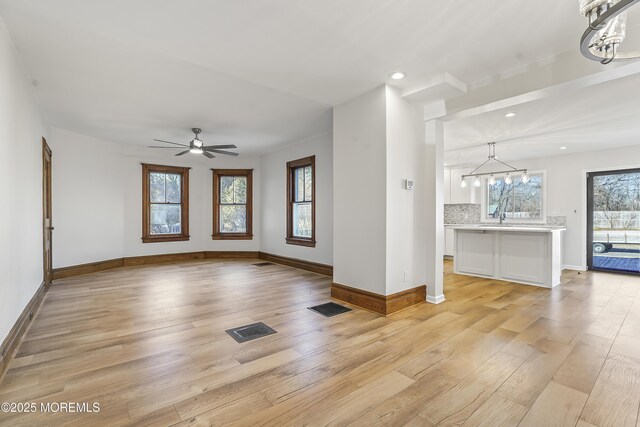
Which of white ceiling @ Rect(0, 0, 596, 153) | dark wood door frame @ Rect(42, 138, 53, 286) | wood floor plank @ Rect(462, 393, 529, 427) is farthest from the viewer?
dark wood door frame @ Rect(42, 138, 53, 286)

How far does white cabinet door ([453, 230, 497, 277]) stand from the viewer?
559cm

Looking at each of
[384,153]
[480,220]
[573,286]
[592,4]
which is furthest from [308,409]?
[480,220]

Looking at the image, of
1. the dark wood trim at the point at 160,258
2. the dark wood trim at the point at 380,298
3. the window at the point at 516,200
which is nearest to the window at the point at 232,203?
the dark wood trim at the point at 160,258

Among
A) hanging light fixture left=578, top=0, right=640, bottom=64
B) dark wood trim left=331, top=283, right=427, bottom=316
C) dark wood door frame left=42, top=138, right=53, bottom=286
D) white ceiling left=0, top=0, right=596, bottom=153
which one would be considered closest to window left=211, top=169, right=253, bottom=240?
dark wood door frame left=42, top=138, right=53, bottom=286

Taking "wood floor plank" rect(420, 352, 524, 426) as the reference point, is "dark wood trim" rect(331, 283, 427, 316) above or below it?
above

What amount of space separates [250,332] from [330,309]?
107cm

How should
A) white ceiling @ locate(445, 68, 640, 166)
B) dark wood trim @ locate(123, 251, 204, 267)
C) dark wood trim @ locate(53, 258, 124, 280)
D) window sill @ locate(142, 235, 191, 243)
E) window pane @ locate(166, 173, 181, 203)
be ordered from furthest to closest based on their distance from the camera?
window pane @ locate(166, 173, 181, 203) → window sill @ locate(142, 235, 191, 243) → dark wood trim @ locate(123, 251, 204, 267) → dark wood trim @ locate(53, 258, 124, 280) → white ceiling @ locate(445, 68, 640, 166)

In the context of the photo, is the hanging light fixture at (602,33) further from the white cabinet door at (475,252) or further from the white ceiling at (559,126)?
the white cabinet door at (475,252)

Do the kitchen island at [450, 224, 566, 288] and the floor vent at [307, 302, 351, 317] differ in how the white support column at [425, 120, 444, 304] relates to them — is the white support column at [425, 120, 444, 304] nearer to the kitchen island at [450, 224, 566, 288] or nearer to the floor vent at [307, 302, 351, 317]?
the floor vent at [307, 302, 351, 317]

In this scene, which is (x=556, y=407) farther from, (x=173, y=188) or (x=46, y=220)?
(x=173, y=188)

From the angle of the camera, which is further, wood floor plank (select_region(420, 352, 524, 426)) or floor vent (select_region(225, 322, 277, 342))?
floor vent (select_region(225, 322, 277, 342))

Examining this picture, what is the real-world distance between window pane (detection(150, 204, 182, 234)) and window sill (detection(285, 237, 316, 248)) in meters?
A: 2.87

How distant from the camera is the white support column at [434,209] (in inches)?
157

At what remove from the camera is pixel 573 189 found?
6633 mm
